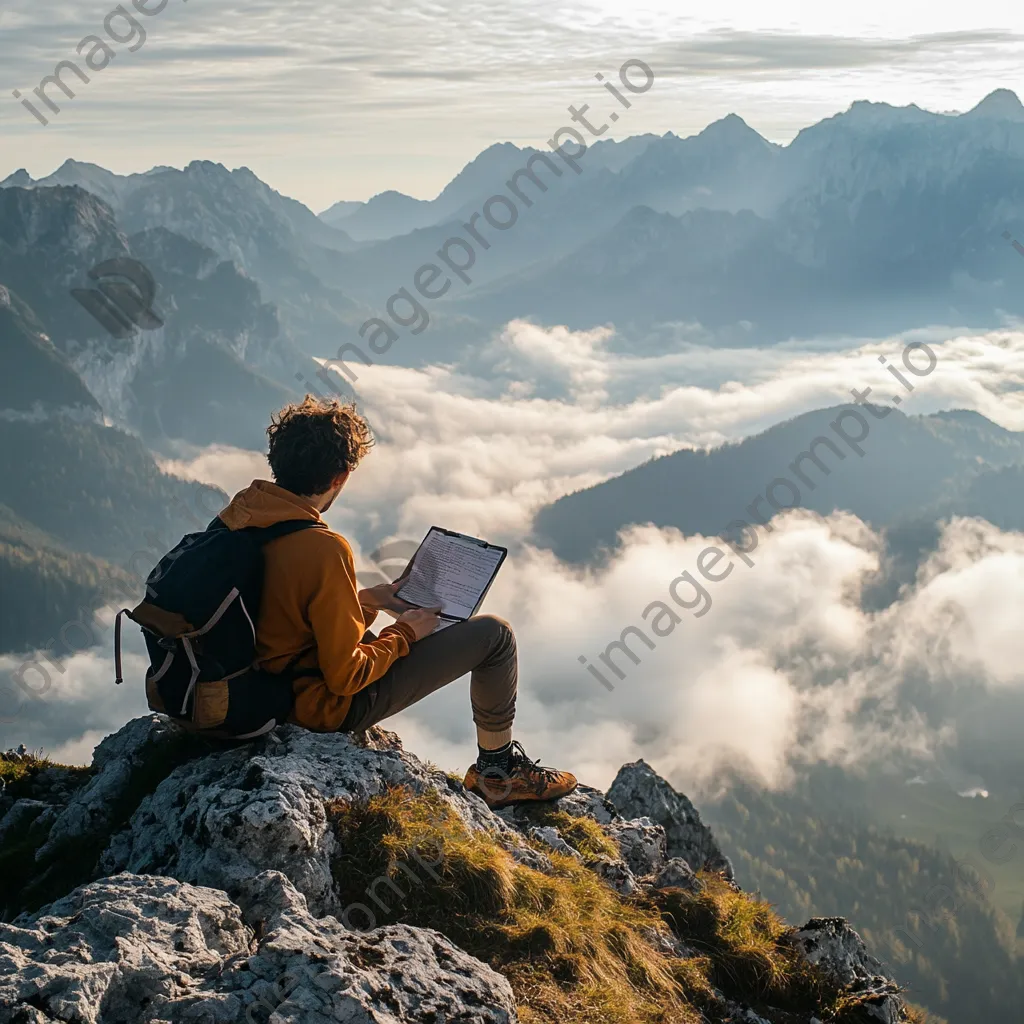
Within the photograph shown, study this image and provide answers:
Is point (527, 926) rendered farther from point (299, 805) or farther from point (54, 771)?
point (54, 771)

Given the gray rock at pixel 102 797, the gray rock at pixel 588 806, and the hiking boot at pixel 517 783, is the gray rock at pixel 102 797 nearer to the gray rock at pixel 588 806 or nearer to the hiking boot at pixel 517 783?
the hiking boot at pixel 517 783

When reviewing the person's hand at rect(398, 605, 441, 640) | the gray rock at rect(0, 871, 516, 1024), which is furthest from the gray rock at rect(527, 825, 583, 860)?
the gray rock at rect(0, 871, 516, 1024)

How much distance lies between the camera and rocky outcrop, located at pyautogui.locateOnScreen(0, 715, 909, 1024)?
18.9 feet

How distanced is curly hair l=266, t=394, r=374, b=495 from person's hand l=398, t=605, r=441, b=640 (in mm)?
1897

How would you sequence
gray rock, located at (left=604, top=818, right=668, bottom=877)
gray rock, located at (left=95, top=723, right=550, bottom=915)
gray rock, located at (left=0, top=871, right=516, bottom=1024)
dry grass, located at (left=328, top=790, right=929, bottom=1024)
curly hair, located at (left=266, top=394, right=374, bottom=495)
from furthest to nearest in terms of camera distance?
gray rock, located at (left=604, top=818, right=668, bottom=877) < curly hair, located at (left=266, top=394, right=374, bottom=495) < gray rock, located at (left=95, top=723, right=550, bottom=915) < dry grass, located at (left=328, top=790, right=929, bottom=1024) < gray rock, located at (left=0, top=871, right=516, bottom=1024)

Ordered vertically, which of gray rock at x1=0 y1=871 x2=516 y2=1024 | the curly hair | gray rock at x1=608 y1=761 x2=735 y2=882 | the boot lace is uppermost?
gray rock at x1=608 y1=761 x2=735 y2=882

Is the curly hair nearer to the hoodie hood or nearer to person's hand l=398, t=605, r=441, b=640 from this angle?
the hoodie hood

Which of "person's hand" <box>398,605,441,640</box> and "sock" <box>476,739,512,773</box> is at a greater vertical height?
"person's hand" <box>398,605,441,640</box>

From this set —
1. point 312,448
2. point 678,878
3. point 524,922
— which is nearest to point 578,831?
point 678,878

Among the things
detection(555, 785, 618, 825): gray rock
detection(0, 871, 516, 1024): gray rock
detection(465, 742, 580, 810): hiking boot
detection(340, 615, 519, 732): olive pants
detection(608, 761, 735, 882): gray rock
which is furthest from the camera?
detection(608, 761, 735, 882): gray rock

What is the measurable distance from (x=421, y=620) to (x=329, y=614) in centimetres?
163

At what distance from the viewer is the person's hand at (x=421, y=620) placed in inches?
386

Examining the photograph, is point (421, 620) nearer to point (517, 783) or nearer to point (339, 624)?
point (339, 624)

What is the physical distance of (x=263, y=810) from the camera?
815 cm
